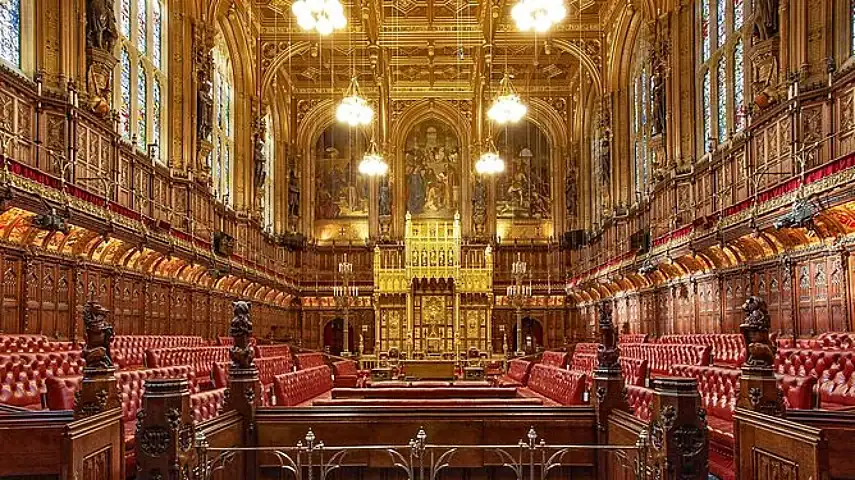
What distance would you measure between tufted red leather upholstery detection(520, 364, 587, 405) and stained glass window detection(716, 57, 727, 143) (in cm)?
1040

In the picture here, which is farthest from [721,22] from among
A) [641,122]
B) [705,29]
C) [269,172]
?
[269,172]

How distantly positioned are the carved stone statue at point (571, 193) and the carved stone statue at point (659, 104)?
44.9 ft

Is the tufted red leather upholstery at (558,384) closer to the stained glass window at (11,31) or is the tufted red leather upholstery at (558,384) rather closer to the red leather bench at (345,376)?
the red leather bench at (345,376)

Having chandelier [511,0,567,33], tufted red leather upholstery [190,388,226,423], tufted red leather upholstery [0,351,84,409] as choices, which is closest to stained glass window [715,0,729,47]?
chandelier [511,0,567,33]

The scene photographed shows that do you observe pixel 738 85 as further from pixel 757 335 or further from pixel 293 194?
pixel 293 194

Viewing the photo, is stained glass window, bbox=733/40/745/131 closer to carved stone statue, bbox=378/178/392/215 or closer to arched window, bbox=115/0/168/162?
arched window, bbox=115/0/168/162

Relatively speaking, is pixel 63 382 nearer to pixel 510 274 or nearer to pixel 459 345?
pixel 459 345

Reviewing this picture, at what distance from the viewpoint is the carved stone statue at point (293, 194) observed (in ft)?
128

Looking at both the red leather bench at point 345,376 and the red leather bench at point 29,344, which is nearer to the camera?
the red leather bench at point 29,344

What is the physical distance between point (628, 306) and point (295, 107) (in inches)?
775

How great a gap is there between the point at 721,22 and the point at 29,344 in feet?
61.2

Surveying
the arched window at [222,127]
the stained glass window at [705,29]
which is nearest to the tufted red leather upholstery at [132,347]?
the arched window at [222,127]

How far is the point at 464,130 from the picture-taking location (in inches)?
1576

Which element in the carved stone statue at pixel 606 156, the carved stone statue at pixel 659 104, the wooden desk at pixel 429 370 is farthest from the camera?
the carved stone statue at pixel 606 156
